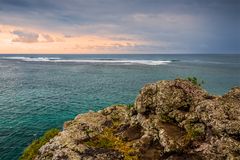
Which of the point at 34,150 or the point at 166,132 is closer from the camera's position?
the point at 166,132

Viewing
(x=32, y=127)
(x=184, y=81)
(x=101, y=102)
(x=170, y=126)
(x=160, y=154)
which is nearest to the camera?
(x=160, y=154)

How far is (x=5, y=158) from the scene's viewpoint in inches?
1501

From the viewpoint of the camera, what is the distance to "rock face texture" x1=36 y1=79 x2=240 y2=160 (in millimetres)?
21547

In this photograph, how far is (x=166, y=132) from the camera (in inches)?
931

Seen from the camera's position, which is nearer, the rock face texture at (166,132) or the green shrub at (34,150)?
the rock face texture at (166,132)

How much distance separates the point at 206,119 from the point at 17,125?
41.3 m

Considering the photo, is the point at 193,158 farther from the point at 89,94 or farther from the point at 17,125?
the point at 89,94

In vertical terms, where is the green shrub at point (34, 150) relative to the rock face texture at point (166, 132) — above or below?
below

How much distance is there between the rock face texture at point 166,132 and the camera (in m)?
21.5

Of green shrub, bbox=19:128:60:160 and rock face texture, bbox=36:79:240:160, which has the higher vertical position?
rock face texture, bbox=36:79:240:160

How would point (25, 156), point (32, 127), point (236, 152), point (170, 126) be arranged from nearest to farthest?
1. point (236, 152)
2. point (170, 126)
3. point (25, 156)
4. point (32, 127)

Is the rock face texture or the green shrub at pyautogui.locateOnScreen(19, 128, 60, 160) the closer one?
the rock face texture

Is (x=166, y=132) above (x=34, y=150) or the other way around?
above

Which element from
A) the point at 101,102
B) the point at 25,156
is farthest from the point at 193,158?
the point at 101,102
